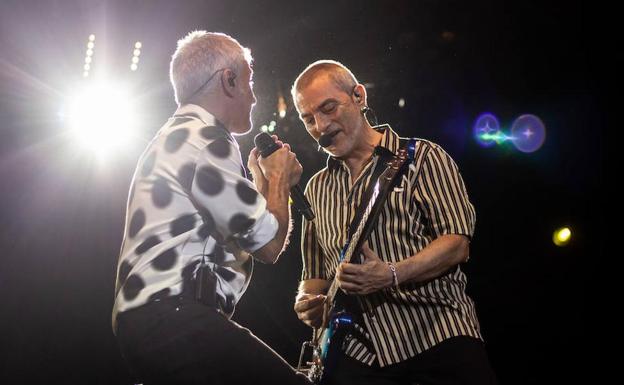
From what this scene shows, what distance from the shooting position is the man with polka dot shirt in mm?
1698

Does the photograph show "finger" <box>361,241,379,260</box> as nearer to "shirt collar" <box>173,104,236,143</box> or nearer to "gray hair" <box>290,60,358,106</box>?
"shirt collar" <box>173,104,236,143</box>

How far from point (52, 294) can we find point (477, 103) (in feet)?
13.2

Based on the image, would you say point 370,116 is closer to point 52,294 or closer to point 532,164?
point 52,294

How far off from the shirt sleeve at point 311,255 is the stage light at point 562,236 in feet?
11.7

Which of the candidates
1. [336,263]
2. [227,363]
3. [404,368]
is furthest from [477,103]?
[227,363]

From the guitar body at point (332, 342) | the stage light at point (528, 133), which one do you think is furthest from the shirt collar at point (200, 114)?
the stage light at point (528, 133)

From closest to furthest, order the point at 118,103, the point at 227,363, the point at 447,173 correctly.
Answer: the point at 227,363
the point at 447,173
the point at 118,103

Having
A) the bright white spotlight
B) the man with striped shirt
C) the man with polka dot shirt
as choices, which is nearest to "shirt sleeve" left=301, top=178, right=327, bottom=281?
the man with striped shirt

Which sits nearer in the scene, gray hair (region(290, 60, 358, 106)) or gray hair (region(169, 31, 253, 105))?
gray hair (region(169, 31, 253, 105))

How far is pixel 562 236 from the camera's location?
222 inches

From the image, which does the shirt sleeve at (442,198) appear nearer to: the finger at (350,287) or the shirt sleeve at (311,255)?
the finger at (350,287)

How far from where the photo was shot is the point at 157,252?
1.81 metres

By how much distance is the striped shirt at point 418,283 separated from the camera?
8.01 feet

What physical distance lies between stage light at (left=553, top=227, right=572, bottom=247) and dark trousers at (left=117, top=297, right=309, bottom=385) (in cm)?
459
